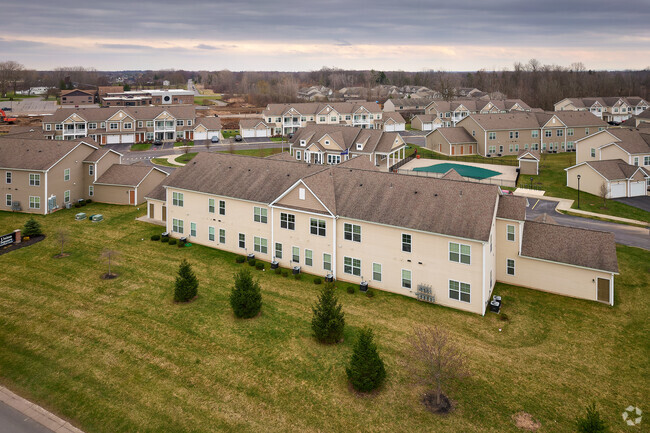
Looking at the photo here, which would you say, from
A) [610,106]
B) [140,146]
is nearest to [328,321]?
[140,146]

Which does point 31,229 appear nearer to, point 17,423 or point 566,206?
point 17,423

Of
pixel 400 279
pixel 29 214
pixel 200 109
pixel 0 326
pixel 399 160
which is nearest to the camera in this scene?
pixel 0 326

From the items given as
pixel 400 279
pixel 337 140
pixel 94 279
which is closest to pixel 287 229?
pixel 400 279

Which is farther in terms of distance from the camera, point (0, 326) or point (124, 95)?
point (124, 95)

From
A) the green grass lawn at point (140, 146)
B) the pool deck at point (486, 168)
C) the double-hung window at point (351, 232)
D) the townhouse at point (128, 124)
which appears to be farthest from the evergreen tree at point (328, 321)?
the townhouse at point (128, 124)

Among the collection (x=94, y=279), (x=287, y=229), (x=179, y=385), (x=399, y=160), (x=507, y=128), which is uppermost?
(x=507, y=128)

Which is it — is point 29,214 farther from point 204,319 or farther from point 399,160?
point 399,160
